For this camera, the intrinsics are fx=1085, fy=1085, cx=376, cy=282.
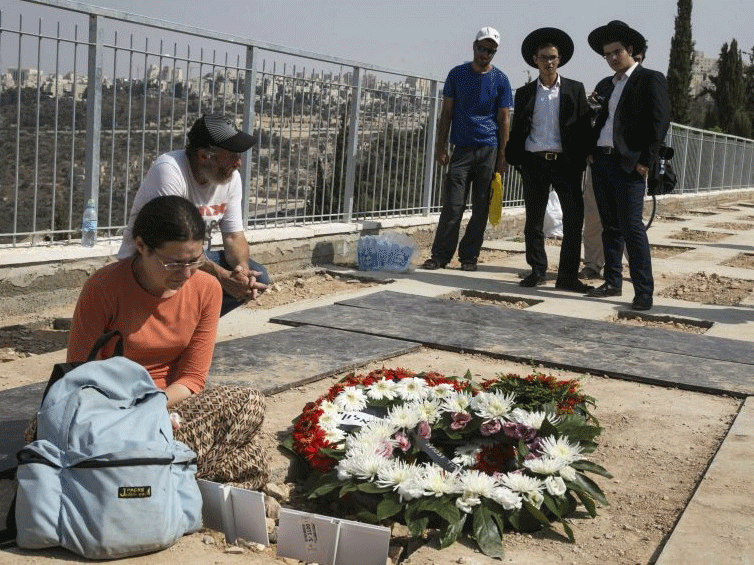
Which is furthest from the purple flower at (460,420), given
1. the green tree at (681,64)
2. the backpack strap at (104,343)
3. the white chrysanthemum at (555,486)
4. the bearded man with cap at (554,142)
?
the green tree at (681,64)

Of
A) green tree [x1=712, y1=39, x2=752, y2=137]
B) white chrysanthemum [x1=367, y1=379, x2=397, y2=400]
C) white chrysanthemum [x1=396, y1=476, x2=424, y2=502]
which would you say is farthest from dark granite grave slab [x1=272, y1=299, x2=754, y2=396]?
green tree [x1=712, y1=39, x2=752, y2=137]

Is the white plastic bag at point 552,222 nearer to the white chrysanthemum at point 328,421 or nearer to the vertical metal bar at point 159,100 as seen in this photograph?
the vertical metal bar at point 159,100

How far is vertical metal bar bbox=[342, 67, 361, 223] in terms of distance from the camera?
10.9 metres

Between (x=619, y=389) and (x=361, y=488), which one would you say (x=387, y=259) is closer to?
(x=619, y=389)

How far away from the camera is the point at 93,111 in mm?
7551

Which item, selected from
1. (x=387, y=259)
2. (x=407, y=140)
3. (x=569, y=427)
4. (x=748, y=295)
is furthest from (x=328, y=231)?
(x=569, y=427)

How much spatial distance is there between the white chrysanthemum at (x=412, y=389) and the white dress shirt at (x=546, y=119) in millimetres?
5105

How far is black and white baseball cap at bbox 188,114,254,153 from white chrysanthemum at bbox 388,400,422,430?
59.8 inches

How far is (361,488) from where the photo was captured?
3758 millimetres

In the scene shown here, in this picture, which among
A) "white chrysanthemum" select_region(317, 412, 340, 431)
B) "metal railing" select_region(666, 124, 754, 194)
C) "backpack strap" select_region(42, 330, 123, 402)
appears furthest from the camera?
"metal railing" select_region(666, 124, 754, 194)

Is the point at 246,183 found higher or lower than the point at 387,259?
higher

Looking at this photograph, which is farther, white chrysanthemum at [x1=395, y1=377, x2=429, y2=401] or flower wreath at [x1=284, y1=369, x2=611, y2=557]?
white chrysanthemum at [x1=395, y1=377, x2=429, y2=401]

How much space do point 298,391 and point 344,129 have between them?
5.71 m

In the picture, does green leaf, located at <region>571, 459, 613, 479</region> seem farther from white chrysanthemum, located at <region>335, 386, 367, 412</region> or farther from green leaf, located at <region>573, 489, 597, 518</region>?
white chrysanthemum, located at <region>335, 386, 367, 412</region>
